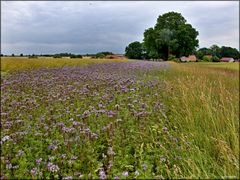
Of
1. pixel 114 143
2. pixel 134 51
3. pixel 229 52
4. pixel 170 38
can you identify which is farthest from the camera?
pixel 229 52

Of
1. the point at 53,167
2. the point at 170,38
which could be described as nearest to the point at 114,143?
the point at 53,167

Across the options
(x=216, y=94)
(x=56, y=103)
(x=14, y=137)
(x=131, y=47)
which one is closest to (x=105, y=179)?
(x=14, y=137)

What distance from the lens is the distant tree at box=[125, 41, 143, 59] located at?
71188 millimetres

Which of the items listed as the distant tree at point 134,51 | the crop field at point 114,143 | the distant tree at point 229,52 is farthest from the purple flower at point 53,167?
the distant tree at point 229,52

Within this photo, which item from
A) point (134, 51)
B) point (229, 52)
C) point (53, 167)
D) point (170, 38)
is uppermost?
point (170, 38)

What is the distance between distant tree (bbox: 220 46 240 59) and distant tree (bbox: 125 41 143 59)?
2934 centimetres

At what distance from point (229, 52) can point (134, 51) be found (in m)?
31.4

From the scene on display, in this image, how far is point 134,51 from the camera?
7356cm

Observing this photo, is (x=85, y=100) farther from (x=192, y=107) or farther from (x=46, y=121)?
(x=192, y=107)

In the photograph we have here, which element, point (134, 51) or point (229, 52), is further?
point (229, 52)

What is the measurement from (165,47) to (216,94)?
4408 centimetres

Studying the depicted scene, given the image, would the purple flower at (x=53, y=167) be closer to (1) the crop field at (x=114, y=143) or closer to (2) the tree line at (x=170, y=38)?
(1) the crop field at (x=114, y=143)

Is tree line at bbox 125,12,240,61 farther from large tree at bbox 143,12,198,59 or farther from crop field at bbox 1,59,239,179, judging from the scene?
crop field at bbox 1,59,239,179

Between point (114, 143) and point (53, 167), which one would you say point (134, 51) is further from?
point (53, 167)
